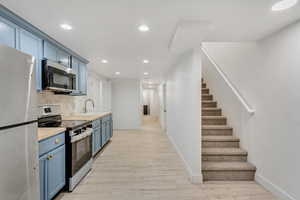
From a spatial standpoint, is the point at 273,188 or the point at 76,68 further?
the point at 76,68

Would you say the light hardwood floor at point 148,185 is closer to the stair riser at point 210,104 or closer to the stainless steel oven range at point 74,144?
the stainless steel oven range at point 74,144

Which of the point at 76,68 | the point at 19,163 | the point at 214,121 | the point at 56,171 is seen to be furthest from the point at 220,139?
the point at 76,68

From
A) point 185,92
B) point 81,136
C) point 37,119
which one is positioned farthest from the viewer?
point 185,92

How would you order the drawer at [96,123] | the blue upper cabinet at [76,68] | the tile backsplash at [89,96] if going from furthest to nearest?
the drawer at [96,123]
the blue upper cabinet at [76,68]
the tile backsplash at [89,96]

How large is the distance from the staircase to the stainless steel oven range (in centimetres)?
199

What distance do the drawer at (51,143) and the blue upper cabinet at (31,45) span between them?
0.79m

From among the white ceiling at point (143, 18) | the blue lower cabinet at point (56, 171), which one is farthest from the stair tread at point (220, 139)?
the blue lower cabinet at point (56, 171)

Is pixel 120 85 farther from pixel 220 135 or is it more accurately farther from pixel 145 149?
pixel 220 135

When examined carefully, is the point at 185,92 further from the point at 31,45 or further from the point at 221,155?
the point at 31,45

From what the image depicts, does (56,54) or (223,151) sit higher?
(56,54)

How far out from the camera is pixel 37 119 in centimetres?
151

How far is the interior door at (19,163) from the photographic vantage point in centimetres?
111

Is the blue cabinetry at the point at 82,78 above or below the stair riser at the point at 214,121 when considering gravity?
above

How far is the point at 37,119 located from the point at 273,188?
10.1ft
